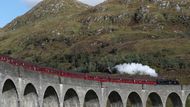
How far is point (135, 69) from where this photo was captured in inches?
4985

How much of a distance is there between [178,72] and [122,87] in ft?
233

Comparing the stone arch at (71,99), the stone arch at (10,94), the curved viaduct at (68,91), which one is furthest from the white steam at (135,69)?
the stone arch at (10,94)

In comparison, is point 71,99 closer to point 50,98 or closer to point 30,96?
point 50,98

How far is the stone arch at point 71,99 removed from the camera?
53.4m

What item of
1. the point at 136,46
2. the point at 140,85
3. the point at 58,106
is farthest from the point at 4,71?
the point at 136,46

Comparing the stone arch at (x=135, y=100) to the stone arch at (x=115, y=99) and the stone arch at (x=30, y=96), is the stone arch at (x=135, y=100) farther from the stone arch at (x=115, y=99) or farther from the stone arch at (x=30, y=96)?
the stone arch at (x=30, y=96)

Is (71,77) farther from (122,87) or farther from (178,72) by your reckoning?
(178,72)

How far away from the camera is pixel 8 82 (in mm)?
40656

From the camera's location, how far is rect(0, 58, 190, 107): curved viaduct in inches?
A: 1606

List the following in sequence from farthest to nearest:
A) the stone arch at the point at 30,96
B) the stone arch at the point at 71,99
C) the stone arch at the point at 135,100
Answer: the stone arch at the point at 135,100
the stone arch at the point at 71,99
the stone arch at the point at 30,96

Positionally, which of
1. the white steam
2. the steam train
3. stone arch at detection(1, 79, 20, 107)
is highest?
the white steam

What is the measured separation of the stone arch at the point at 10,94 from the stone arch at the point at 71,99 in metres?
13.1

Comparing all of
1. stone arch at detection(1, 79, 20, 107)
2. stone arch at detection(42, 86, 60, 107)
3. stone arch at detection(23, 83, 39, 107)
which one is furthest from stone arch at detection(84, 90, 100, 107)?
stone arch at detection(1, 79, 20, 107)

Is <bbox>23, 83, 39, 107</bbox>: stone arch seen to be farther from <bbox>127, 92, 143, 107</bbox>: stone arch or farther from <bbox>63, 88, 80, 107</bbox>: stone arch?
<bbox>127, 92, 143, 107</bbox>: stone arch
